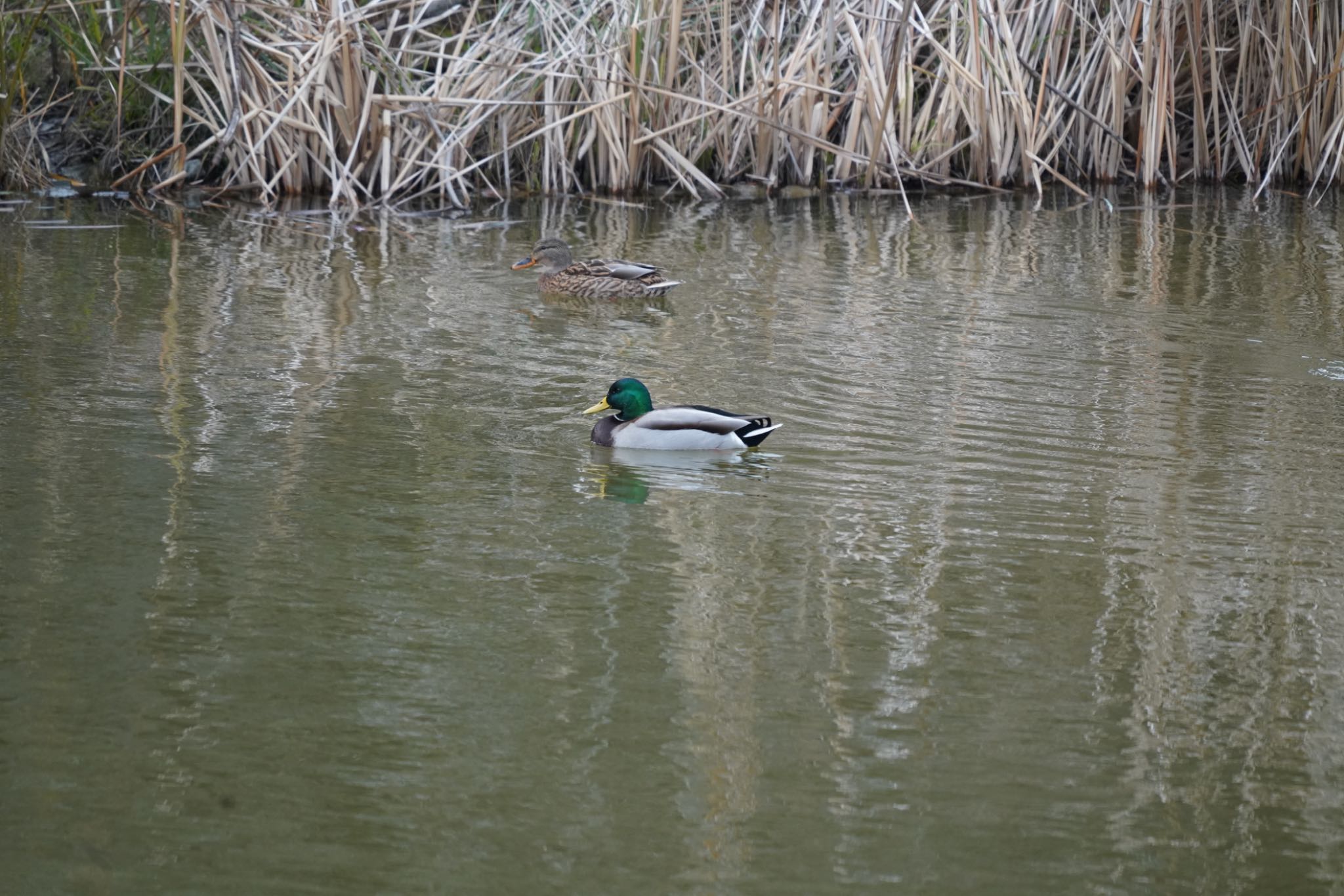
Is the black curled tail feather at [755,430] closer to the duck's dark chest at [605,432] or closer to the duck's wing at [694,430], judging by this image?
the duck's wing at [694,430]

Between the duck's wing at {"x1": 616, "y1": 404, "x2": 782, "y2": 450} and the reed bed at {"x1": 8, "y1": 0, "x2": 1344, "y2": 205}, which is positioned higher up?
the reed bed at {"x1": 8, "y1": 0, "x2": 1344, "y2": 205}

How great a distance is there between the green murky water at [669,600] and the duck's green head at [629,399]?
Result: 22cm

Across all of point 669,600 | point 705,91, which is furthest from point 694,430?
point 705,91

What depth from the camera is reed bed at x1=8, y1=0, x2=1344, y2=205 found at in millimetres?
11453

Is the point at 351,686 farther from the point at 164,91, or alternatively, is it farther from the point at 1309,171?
the point at 1309,171

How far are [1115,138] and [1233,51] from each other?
4.57 feet

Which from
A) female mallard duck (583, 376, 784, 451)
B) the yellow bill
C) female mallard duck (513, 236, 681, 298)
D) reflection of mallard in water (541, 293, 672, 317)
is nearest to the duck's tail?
female mallard duck (583, 376, 784, 451)

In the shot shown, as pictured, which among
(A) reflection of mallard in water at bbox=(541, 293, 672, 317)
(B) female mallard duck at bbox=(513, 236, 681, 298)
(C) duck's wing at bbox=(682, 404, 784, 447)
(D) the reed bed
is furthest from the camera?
(D) the reed bed

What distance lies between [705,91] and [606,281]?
3339mm

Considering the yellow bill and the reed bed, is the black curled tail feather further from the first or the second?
the reed bed

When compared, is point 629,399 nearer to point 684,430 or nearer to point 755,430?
point 684,430

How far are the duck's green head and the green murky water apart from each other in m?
0.22

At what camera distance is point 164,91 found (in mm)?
11938

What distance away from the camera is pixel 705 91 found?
11.9 m
